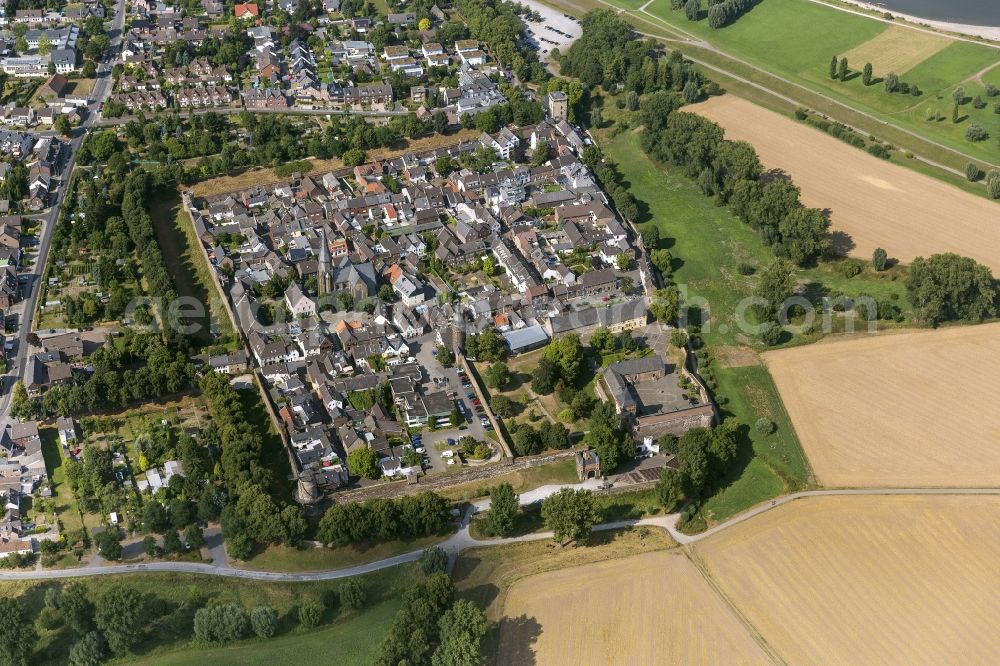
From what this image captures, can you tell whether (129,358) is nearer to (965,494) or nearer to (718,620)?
(718,620)

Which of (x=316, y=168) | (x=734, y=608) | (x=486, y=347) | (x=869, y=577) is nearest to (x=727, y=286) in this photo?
(x=486, y=347)

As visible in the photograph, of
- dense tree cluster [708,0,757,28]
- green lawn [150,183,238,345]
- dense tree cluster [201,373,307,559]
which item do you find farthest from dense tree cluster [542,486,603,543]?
dense tree cluster [708,0,757,28]

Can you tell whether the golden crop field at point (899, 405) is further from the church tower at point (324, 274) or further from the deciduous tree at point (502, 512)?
the church tower at point (324, 274)

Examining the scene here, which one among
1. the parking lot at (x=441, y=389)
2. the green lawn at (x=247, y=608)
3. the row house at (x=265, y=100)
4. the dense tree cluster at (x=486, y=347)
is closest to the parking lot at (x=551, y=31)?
the row house at (x=265, y=100)

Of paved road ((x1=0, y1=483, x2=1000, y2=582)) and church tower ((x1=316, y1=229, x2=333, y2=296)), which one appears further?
church tower ((x1=316, y1=229, x2=333, y2=296))

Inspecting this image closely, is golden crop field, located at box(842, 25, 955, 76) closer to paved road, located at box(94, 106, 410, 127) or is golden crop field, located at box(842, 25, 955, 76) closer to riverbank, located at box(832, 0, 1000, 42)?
riverbank, located at box(832, 0, 1000, 42)
